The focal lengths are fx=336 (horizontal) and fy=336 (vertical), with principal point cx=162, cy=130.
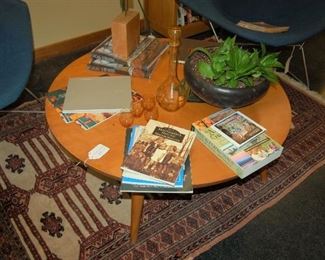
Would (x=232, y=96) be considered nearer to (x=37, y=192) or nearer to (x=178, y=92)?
(x=178, y=92)

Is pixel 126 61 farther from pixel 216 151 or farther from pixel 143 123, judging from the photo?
pixel 216 151

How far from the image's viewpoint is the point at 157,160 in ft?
3.19

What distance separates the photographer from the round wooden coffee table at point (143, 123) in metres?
0.99

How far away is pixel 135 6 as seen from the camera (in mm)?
2336

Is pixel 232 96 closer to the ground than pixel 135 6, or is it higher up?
higher up

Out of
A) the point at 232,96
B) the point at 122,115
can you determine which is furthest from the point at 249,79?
the point at 122,115

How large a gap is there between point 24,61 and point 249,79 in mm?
903

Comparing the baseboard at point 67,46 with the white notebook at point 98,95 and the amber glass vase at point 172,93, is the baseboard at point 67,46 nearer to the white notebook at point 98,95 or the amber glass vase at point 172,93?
the white notebook at point 98,95

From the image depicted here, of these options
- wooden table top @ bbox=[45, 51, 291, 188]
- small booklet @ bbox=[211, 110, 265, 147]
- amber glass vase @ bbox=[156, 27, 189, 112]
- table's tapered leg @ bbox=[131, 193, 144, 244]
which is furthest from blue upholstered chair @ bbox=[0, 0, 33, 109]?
small booklet @ bbox=[211, 110, 265, 147]

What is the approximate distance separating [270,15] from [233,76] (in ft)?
3.34

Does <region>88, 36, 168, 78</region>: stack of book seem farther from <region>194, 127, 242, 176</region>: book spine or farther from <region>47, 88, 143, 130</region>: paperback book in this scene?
<region>194, 127, 242, 176</region>: book spine

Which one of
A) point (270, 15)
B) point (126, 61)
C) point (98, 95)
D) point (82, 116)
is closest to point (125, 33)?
point (126, 61)

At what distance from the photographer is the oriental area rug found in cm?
120

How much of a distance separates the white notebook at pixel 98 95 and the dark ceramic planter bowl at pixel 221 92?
0.78 feet
